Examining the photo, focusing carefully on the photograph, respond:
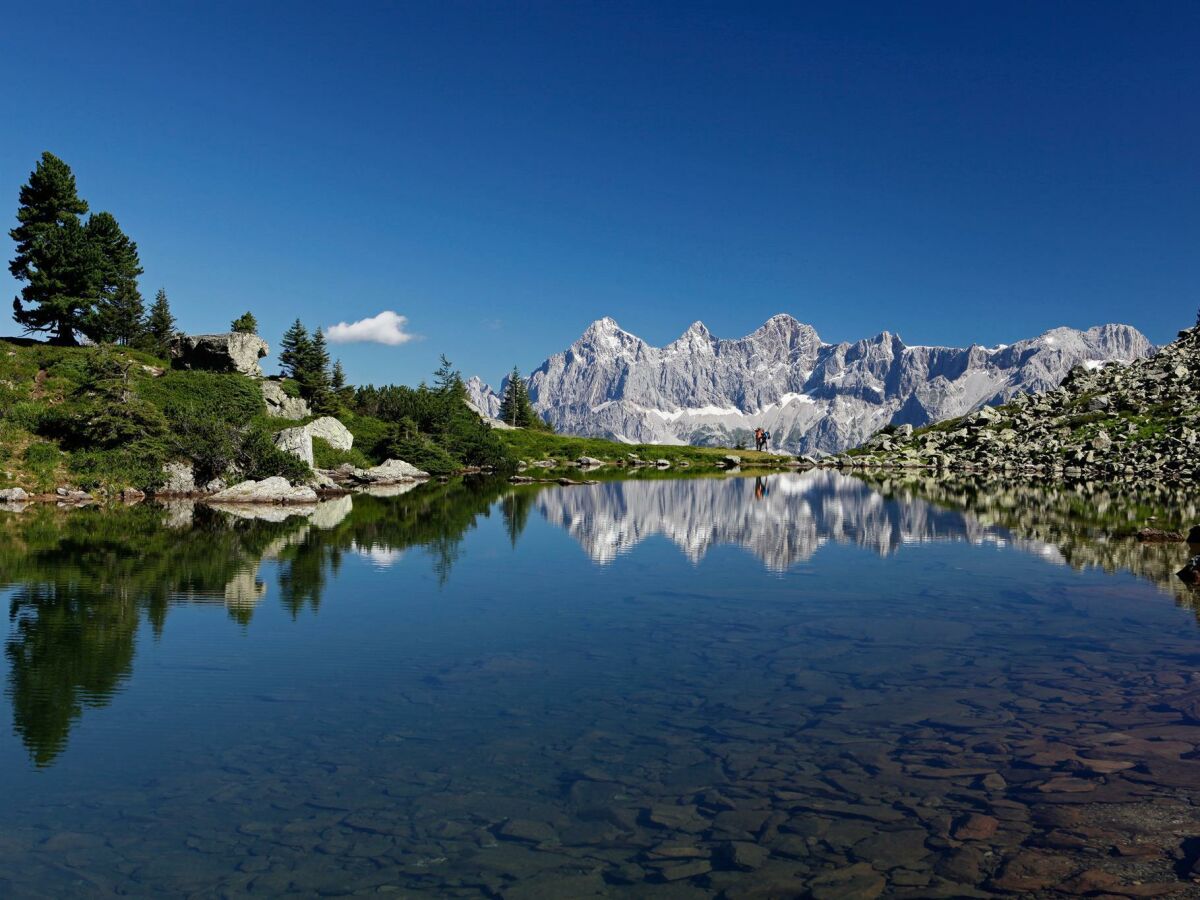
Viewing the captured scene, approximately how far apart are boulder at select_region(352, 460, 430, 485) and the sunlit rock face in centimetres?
2608

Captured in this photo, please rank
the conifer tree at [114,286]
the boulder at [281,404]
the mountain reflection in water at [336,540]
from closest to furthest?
1. the mountain reflection in water at [336,540]
2. the conifer tree at [114,286]
3. the boulder at [281,404]

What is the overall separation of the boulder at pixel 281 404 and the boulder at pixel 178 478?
30.1 metres

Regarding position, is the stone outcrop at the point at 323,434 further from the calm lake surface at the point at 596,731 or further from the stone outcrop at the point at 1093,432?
the stone outcrop at the point at 1093,432

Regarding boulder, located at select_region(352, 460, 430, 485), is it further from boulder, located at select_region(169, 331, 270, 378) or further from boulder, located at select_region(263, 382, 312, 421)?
boulder, located at select_region(169, 331, 270, 378)

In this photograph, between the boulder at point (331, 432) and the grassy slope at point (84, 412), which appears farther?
the boulder at point (331, 432)

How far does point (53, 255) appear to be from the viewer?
293 ft

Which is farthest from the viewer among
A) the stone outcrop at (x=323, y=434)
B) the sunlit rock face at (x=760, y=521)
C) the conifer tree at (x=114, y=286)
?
→ the conifer tree at (x=114, y=286)

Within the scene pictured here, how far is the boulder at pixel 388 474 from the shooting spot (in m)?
99.2

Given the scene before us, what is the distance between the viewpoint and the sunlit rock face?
44.8m

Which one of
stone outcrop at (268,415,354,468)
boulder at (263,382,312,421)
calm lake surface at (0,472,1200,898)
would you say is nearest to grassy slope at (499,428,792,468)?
boulder at (263,382,312,421)

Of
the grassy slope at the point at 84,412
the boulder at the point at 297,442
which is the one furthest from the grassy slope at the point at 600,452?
the boulder at the point at 297,442

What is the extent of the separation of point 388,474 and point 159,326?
59933 millimetres

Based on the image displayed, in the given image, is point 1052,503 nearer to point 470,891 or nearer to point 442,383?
point 470,891

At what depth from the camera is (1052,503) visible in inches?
2667
